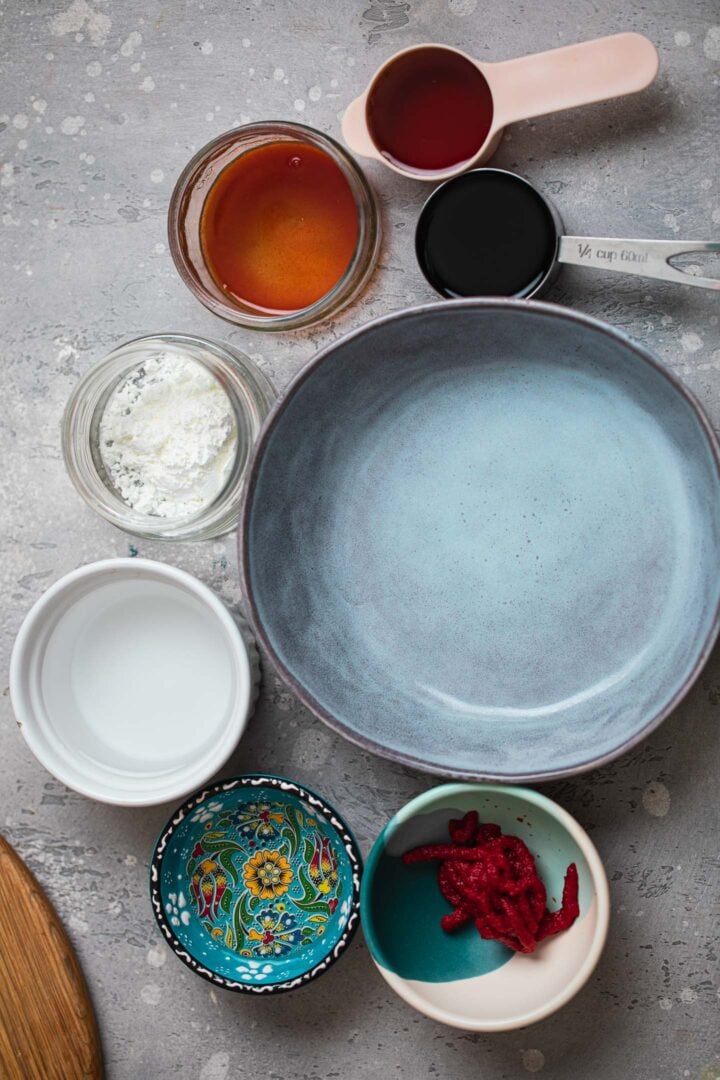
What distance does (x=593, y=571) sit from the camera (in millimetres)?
856

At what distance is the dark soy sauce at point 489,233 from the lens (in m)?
0.85

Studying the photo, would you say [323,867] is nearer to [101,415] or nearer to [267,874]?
[267,874]

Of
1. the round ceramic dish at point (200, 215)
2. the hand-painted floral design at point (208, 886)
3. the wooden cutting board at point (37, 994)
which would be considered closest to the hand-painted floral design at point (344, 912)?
the hand-painted floral design at point (208, 886)

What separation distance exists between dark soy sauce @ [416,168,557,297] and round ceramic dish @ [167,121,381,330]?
0.06 meters

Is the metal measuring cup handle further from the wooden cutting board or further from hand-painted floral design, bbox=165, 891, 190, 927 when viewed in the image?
the wooden cutting board

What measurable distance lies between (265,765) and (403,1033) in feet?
0.95

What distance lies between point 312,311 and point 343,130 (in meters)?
0.17

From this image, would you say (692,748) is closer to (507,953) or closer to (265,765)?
(507,953)

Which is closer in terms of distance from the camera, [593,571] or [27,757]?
[593,571]

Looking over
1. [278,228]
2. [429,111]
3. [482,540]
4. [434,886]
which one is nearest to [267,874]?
[434,886]

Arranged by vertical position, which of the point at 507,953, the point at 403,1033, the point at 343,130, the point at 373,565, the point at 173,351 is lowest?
the point at 403,1033

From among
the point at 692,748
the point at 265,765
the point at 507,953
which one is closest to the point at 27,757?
the point at 265,765

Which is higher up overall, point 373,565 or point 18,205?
point 18,205

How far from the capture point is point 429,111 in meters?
0.88
